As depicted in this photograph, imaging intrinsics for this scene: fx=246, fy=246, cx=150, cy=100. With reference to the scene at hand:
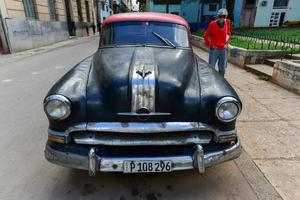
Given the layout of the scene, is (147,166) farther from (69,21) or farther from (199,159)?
(69,21)

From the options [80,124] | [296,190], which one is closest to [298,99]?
[296,190]

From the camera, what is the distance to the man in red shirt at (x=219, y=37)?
18.3 feet

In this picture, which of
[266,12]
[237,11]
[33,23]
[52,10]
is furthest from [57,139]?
[266,12]

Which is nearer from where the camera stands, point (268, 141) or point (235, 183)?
point (235, 183)

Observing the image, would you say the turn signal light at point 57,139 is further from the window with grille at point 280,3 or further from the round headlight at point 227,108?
the window with grille at point 280,3

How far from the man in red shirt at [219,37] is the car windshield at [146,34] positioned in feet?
6.82

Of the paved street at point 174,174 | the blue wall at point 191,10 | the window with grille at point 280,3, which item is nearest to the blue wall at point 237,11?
the window with grille at point 280,3

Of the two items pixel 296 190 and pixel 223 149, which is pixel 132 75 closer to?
pixel 223 149

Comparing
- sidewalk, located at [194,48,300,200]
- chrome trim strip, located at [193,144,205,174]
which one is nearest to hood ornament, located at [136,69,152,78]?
chrome trim strip, located at [193,144,205,174]

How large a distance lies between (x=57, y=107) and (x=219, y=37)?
14.6 ft

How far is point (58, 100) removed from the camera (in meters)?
2.36

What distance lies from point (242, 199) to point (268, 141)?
4.51 feet

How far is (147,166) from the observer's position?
2254 mm

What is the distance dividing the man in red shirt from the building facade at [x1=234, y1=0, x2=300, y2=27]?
29.9 metres
